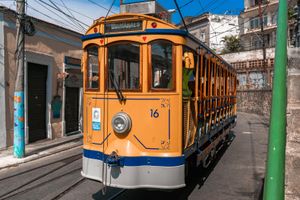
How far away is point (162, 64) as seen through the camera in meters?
5.60

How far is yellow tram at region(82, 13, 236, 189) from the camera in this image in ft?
17.5

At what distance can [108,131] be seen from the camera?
570 centimetres

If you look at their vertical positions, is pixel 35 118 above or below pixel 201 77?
below

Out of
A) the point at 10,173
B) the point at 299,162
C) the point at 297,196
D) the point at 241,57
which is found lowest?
the point at 10,173

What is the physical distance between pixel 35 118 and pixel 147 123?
10159 mm

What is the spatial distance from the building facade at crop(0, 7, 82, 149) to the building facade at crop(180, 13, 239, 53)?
3478 centimetres

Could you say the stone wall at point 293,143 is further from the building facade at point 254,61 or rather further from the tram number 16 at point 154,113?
the building facade at point 254,61

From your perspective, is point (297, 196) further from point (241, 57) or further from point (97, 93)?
point (241, 57)

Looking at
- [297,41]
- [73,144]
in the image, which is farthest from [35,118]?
[297,41]

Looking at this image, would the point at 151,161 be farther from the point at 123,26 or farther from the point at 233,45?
the point at 233,45

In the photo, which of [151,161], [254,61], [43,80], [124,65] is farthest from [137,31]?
[254,61]

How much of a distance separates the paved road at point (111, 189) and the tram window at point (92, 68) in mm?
2239

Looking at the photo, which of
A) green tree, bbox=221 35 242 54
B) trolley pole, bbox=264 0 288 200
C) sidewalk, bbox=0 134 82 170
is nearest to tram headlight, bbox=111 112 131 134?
trolley pole, bbox=264 0 288 200

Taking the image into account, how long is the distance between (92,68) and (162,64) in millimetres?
1400
